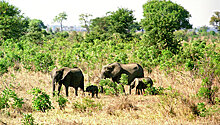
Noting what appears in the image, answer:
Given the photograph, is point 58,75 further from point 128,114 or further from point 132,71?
point 128,114

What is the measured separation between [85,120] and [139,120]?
1.57 meters

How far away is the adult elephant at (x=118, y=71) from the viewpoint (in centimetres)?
1055

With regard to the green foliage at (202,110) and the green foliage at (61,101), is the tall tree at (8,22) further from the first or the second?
the green foliage at (202,110)

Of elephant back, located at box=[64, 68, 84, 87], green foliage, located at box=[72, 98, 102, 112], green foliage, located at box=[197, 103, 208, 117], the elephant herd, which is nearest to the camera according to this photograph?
green foliage, located at box=[197, 103, 208, 117]

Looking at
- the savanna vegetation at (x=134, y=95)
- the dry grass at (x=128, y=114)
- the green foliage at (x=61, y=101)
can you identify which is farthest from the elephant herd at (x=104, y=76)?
the green foliage at (x=61, y=101)

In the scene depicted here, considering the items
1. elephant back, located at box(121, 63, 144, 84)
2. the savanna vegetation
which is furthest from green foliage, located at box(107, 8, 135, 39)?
elephant back, located at box(121, 63, 144, 84)

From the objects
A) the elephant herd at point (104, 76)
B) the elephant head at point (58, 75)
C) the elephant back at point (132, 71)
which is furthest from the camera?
the elephant back at point (132, 71)

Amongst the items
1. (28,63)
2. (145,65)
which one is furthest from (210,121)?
(28,63)

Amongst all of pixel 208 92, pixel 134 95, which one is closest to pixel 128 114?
pixel 208 92

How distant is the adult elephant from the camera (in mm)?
10550

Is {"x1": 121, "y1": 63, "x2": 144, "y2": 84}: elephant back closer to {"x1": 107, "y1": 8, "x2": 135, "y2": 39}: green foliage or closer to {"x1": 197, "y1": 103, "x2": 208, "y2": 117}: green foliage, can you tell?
{"x1": 197, "y1": 103, "x2": 208, "y2": 117}: green foliage

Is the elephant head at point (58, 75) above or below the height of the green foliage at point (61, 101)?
above

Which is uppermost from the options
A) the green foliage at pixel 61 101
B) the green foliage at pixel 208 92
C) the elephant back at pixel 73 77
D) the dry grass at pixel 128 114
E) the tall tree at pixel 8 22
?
the tall tree at pixel 8 22

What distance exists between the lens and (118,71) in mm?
10555
